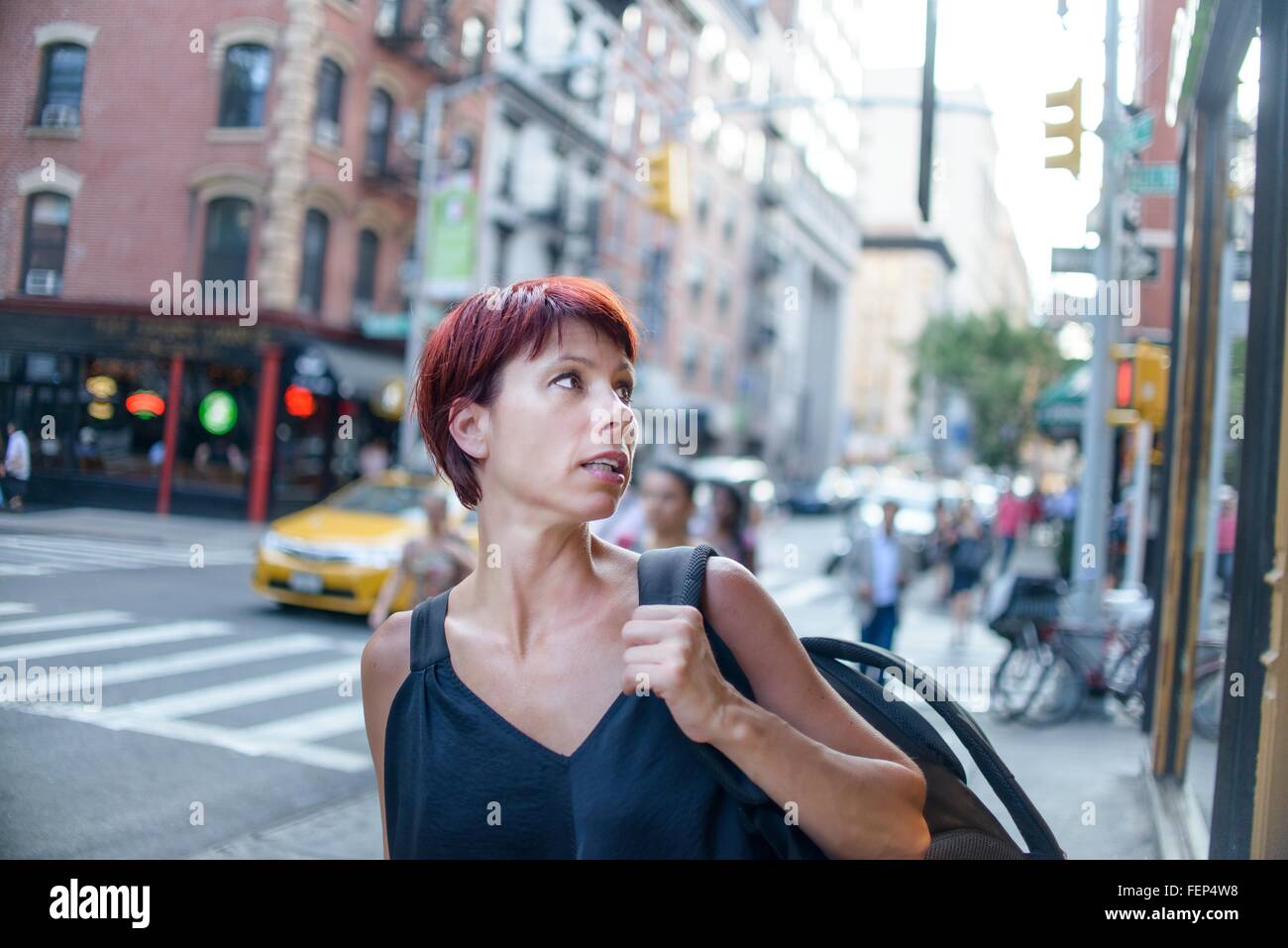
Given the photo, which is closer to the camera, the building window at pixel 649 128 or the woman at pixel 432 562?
the woman at pixel 432 562

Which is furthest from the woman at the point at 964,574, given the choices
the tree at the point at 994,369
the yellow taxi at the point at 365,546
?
the tree at the point at 994,369

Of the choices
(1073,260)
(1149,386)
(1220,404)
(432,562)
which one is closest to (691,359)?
(1073,260)

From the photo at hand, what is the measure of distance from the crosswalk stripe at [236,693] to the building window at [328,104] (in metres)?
1.47

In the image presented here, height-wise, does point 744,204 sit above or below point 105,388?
above

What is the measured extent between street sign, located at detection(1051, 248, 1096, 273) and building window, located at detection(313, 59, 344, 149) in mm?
7130

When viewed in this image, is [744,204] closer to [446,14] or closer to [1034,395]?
[1034,395]

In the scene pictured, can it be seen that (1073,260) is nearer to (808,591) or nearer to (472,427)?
(472,427)

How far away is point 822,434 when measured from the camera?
5894 cm

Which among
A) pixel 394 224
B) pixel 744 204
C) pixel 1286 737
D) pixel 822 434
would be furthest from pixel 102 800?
pixel 822 434

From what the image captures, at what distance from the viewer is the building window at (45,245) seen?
7.43ft

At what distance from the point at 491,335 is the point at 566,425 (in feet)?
0.57

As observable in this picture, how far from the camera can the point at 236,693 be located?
13.9ft

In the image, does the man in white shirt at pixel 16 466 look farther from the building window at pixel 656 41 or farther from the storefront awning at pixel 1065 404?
the building window at pixel 656 41
